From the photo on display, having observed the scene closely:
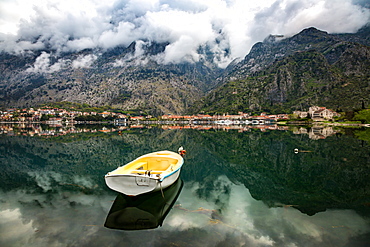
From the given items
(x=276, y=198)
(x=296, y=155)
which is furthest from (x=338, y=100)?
(x=276, y=198)

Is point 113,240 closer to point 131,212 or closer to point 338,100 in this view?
point 131,212

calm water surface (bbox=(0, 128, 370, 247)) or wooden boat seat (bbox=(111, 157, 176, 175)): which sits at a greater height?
wooden boat seat (bbox=(111, 157, 176, 175))

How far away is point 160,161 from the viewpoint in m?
16.3

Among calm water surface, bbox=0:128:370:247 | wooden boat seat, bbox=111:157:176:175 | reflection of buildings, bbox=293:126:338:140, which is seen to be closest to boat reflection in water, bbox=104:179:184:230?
calm water surface, bbox=0:128:370:247

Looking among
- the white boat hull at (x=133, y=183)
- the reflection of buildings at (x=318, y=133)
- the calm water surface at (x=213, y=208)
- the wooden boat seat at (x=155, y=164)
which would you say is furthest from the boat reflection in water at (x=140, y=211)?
the reflection of buildings at (x=318, y=133)

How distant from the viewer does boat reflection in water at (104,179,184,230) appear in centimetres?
872

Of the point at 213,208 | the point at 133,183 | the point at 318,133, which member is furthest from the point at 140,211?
the point at 318,133

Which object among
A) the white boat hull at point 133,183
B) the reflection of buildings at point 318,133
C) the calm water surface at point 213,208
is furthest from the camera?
the reflection of buildings at point 318,133

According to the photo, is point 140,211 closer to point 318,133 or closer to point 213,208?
point 213,208

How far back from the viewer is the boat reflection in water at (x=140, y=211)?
8.72 meters

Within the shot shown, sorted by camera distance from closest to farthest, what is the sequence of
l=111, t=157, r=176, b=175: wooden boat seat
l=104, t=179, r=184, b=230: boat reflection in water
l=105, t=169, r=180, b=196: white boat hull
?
1. l=104, t=179, r=184, b=230: boat reflection in water
2. l=105, t=169, r=180, b=196: white boat hull
3. l=111, t=157, r=176, b=175: wooden boat seat

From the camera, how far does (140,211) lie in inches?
395

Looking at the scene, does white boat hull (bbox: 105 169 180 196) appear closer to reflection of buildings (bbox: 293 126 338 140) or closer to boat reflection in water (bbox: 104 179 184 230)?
boat reflection in water (bbox: 104 179 184 230)

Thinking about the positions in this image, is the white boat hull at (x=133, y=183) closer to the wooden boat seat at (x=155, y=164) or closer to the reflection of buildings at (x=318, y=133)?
the wooden boat seat at (x=155, y=164)
